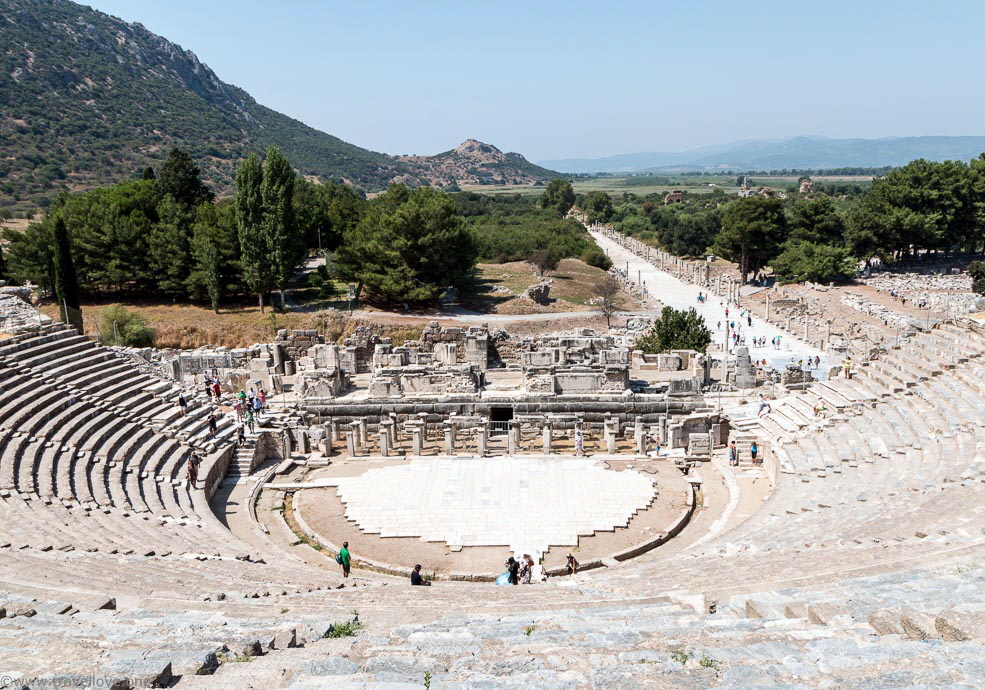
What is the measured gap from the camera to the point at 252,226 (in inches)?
1651

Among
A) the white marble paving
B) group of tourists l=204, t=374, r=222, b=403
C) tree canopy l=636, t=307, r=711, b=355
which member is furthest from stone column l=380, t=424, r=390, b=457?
tree canopy l=636, t=307, r=711, b=355

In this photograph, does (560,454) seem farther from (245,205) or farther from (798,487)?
(245,205)

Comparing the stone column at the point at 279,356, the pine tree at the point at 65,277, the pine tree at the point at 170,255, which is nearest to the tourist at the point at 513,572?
the stone column at the point at 279,356

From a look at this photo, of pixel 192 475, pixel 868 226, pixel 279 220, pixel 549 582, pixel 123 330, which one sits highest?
pixel 279 220

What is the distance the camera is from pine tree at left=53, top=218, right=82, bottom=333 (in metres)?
37.2

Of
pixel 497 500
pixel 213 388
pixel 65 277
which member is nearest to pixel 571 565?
pixel 497 500

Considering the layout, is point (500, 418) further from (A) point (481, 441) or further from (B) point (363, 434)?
(B) point (363, 434)

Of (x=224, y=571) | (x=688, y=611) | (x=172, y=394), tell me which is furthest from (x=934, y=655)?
(x=172, y=394)

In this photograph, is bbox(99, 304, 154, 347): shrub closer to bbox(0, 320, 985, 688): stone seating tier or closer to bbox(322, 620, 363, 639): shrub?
bbox(0, 320, 985, 688): stone seating tier

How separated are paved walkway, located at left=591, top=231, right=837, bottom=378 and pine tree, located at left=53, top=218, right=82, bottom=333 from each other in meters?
35.8

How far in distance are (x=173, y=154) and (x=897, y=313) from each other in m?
52.8

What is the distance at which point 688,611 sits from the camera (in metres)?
9.53

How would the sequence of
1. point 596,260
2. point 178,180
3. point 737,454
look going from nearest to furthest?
point 737,454, point 178,180, point 596,260

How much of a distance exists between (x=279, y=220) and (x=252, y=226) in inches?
63.3
